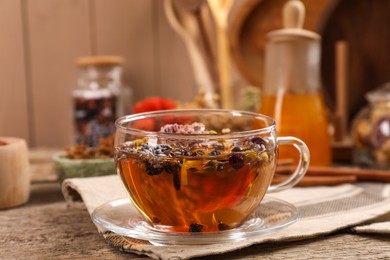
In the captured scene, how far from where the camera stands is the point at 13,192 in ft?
2.36

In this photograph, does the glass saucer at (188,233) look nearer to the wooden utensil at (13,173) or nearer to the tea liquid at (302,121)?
the wooden utensil at (13,173)

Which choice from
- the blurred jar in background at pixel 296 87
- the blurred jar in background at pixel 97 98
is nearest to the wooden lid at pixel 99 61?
the blurred jar in background at pixel 97 98

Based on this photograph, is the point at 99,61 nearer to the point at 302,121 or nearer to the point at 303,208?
the point at 302,121

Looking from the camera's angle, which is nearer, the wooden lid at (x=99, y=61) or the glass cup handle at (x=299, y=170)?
the glass cup handle at (x=299, y=170)

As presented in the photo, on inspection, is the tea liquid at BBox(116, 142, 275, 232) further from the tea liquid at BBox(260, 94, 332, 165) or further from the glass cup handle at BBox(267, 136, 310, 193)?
the tea liquid at BBox(260, 94, 332, 165)

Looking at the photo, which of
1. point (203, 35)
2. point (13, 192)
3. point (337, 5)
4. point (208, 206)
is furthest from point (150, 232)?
point (337, 5)

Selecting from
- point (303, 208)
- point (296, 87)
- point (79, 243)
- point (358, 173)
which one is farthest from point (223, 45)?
point (79, 243)

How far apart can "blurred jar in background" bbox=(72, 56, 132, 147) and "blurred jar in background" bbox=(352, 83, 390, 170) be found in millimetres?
397

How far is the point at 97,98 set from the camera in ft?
3.82

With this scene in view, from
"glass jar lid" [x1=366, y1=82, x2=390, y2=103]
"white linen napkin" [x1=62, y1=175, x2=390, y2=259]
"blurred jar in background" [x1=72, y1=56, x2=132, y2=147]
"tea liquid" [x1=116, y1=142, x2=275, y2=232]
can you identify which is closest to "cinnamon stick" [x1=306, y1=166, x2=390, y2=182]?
"white linen napkin" [x1=62, y1=175, x2=390, y2=259]

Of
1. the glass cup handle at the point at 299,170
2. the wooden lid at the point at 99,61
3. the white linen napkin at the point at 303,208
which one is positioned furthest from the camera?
the wooden lid at the point at 99,61

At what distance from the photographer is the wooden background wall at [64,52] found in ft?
4.36

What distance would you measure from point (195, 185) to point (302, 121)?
→ 1.23 ft

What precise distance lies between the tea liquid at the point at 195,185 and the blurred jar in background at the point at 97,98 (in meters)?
0.49
